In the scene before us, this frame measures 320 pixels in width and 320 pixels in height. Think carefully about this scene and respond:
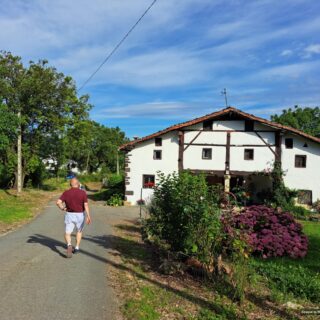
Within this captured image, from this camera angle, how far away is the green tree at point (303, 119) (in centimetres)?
6212

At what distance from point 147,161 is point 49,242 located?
59.6 feet

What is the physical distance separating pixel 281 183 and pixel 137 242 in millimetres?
17414

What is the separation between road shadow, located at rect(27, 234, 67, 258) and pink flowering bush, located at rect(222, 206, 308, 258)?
14.6 ft

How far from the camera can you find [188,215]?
741 cm

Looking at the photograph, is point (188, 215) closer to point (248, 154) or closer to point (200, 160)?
point (200, 160)

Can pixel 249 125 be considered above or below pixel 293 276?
above

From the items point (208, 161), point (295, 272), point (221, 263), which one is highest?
point (208, 161)

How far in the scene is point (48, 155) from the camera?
38281 millimetres

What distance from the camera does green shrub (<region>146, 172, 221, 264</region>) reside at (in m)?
7.16

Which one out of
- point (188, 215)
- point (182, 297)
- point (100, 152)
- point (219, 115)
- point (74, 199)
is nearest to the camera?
point (182, 297)

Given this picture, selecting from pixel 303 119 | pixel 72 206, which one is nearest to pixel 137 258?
pixel 72 206

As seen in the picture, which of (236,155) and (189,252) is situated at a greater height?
(236,155)

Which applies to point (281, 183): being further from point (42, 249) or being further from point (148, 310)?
point (148, 310)

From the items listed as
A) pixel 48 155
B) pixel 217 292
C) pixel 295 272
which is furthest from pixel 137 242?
pixel 48 155
